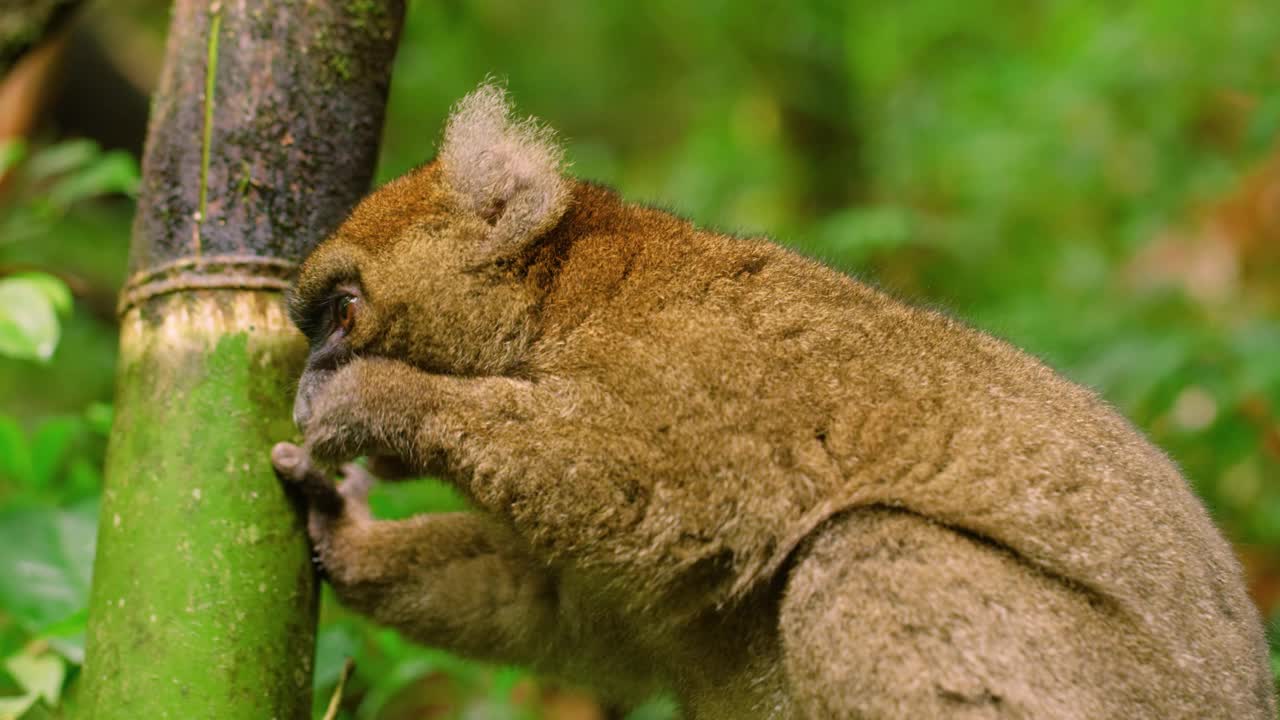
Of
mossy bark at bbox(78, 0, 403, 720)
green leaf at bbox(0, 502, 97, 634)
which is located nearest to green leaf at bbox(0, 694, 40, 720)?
mossy bark at bbox(78, 0, 403, 720)

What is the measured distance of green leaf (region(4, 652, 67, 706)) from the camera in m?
3.12

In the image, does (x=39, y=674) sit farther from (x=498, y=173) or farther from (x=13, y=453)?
(x=498, y=173)

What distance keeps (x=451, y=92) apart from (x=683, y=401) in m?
6.43

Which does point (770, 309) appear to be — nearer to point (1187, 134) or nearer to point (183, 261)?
point (183, 261)

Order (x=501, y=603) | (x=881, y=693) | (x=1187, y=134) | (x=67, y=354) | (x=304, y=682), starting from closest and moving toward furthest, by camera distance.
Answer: (x=881, y=693) → (x=304, y=682) → (x=501, y=603) → (x=67, y=354) → (x=1187, y=134)

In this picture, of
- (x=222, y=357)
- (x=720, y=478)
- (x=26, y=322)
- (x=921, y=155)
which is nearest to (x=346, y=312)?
(x=222, y=357)

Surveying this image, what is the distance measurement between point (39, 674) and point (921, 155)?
323 inches

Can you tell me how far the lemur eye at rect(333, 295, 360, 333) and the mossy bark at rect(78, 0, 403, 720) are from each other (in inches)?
10.7

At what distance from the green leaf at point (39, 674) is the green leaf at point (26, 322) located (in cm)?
92

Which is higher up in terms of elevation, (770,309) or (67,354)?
(770,309)

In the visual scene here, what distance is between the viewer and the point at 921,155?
31.7ft

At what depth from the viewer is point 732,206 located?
9062 millimetres

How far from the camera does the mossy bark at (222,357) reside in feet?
9.34

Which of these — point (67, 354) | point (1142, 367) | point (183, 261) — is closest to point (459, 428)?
point (183, 261)
